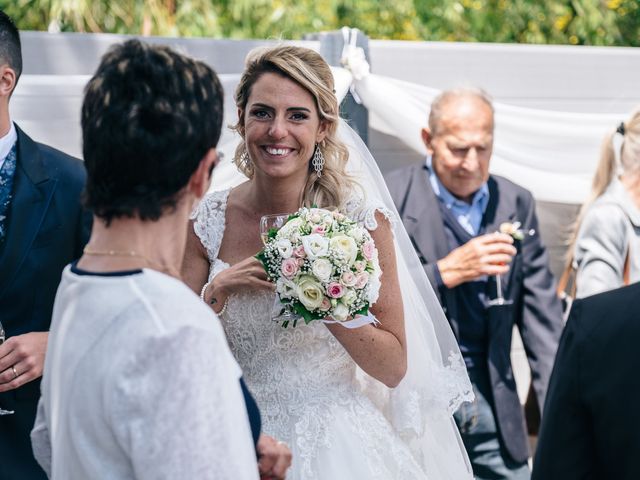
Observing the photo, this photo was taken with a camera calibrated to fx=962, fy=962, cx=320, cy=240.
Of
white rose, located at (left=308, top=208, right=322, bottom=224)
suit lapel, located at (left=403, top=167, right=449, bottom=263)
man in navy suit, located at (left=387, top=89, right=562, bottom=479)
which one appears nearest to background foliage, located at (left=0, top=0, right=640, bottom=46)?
man in navy suit, located at (left=387, top=89, right=562, bottom=479)

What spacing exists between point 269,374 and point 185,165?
1383mm

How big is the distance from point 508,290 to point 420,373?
1.27 meters

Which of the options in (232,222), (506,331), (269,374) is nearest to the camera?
(269,374)

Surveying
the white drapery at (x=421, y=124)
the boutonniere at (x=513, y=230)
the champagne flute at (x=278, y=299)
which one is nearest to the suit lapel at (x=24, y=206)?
the champagne flute at (x=278, y=299)

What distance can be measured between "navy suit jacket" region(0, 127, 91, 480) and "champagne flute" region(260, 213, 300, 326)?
0.68 meters

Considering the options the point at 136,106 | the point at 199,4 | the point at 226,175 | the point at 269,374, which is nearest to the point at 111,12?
the point at 199,4

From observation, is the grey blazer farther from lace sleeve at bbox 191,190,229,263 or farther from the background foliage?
the background foliage

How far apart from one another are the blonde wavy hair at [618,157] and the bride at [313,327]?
1.73m

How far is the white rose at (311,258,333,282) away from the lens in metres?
2.67

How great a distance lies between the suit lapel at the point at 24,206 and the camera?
309 centimetres

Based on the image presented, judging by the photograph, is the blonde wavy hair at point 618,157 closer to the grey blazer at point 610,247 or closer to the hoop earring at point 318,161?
the grey blazer at point 610,247

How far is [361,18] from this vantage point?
10078 millimetres

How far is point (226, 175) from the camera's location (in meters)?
4.46

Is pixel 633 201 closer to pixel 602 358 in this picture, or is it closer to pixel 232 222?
pixel 232 222
